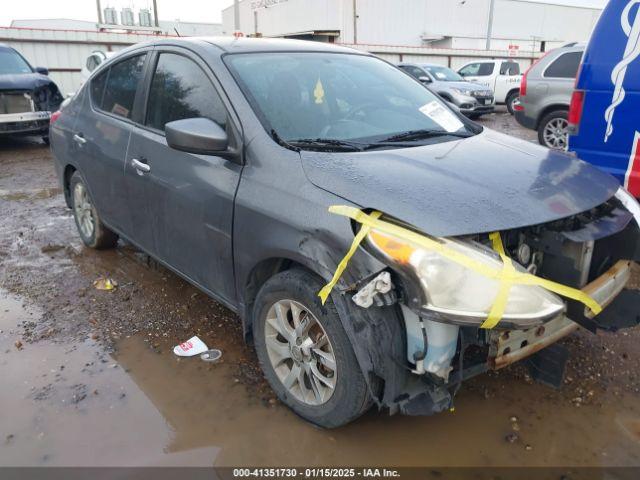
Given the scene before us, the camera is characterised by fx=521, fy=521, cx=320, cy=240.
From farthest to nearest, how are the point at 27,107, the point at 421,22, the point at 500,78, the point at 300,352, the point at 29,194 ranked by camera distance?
the point at 421,22 < the point at 500,78 < the point at 27,107 < the point at 29,194 < the point at 300,352

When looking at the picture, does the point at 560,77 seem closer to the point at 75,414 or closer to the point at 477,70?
the point at 75,414

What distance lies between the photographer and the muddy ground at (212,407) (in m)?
2.37

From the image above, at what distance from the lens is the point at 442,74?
15977 millimetres

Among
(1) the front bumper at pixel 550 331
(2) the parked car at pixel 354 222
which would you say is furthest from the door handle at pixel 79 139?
(1) the front bumper at pixel 550 331

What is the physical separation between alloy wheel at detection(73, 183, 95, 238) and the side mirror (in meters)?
2.27

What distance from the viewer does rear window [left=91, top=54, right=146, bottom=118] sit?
3604 millimetres

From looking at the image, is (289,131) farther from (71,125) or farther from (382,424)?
(71,125)

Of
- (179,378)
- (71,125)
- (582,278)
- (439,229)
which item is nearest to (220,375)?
(179,378)

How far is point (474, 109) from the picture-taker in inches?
578

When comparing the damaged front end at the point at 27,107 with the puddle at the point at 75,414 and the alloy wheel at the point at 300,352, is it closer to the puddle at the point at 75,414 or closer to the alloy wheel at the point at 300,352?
the puddle at the point at 75,414

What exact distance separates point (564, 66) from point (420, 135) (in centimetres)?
758

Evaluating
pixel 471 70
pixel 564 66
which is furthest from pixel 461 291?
pixel 471 70

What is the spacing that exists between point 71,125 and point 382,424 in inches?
140

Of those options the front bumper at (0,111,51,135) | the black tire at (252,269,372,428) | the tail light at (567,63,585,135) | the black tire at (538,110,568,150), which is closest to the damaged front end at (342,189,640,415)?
the black tire at (252,269,372,428)
